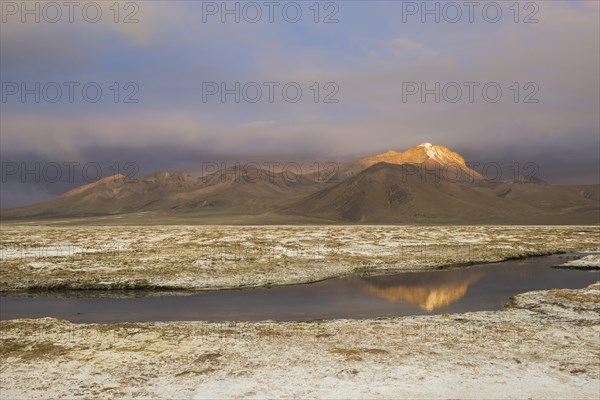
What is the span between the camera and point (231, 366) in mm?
19203

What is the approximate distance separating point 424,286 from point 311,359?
25461 mm

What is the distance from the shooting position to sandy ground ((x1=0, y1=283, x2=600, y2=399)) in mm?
16672

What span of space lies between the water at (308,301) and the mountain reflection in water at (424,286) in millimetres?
71

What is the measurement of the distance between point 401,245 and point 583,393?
200ft

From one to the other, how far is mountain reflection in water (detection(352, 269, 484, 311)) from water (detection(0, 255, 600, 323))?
0.07 metres

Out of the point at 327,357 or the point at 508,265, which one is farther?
the point at 508,265

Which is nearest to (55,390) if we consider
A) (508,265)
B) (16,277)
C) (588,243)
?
(16,277)

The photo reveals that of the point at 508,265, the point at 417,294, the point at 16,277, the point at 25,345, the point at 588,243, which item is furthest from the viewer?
the point at 588,243

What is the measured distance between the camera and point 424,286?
141 ft

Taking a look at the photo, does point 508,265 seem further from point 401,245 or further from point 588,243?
point 588,243

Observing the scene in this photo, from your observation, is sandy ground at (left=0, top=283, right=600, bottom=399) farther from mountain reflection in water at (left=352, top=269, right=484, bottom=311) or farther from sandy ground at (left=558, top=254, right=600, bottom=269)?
sandy ground at (left=558, top=254, right=600, bottom=269)

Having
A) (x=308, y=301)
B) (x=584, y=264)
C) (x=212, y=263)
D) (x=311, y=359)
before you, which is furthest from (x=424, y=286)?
(x=584, y=264)

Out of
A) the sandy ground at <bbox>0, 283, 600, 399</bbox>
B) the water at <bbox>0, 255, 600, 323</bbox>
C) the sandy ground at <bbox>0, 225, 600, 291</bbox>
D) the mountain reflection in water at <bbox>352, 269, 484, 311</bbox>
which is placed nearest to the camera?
the sandy ground at <bbox>0, 283, 600, 399</bbox>

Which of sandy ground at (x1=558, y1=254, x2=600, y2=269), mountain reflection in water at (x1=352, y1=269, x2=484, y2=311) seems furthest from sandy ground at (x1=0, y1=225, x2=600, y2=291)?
sandy ground at (x1=558, y1=254, x2=600, y2=269)
